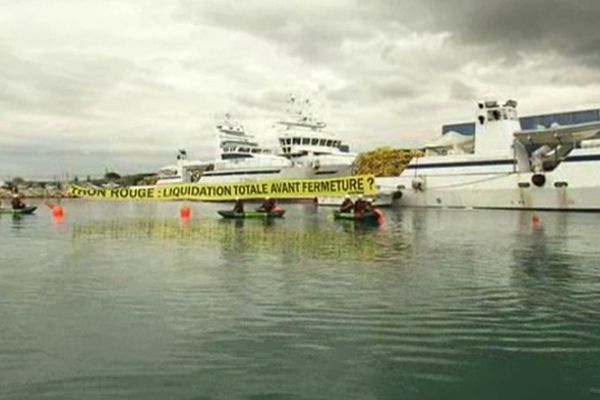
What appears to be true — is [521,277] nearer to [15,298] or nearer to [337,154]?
[15,298]

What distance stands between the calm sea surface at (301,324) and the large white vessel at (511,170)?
114ft

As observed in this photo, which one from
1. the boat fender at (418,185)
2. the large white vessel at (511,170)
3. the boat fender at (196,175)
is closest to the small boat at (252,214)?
the large white vessel at (511,170)

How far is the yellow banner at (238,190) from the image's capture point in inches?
1929

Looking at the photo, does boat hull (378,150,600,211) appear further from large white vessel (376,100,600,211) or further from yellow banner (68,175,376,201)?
yellow banner (68,175,376,201)

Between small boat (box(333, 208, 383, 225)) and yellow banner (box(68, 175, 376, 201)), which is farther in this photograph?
yellow banner (box(68, 175, 376, 201))

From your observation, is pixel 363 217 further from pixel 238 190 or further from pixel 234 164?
pixel 234 164

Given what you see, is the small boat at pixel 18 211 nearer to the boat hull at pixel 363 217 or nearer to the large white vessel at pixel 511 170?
the boat hull at pixel 363 217

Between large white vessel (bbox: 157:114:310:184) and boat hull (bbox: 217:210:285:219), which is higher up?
large white vessel (bbox: 157:114:310:184)

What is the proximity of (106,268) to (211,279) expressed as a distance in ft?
15.4

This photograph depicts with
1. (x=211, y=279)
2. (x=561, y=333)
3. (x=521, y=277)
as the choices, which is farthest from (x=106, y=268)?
(x=561, y=333)

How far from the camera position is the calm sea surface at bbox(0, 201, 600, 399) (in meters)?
9.70

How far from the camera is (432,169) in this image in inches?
2810

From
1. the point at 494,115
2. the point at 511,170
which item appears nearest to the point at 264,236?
the point at 511,170

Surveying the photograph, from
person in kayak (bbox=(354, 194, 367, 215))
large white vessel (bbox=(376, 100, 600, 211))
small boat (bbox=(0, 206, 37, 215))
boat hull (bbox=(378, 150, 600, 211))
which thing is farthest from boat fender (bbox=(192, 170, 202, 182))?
person in kayak (bbox=(354, 194, 367, 215))
